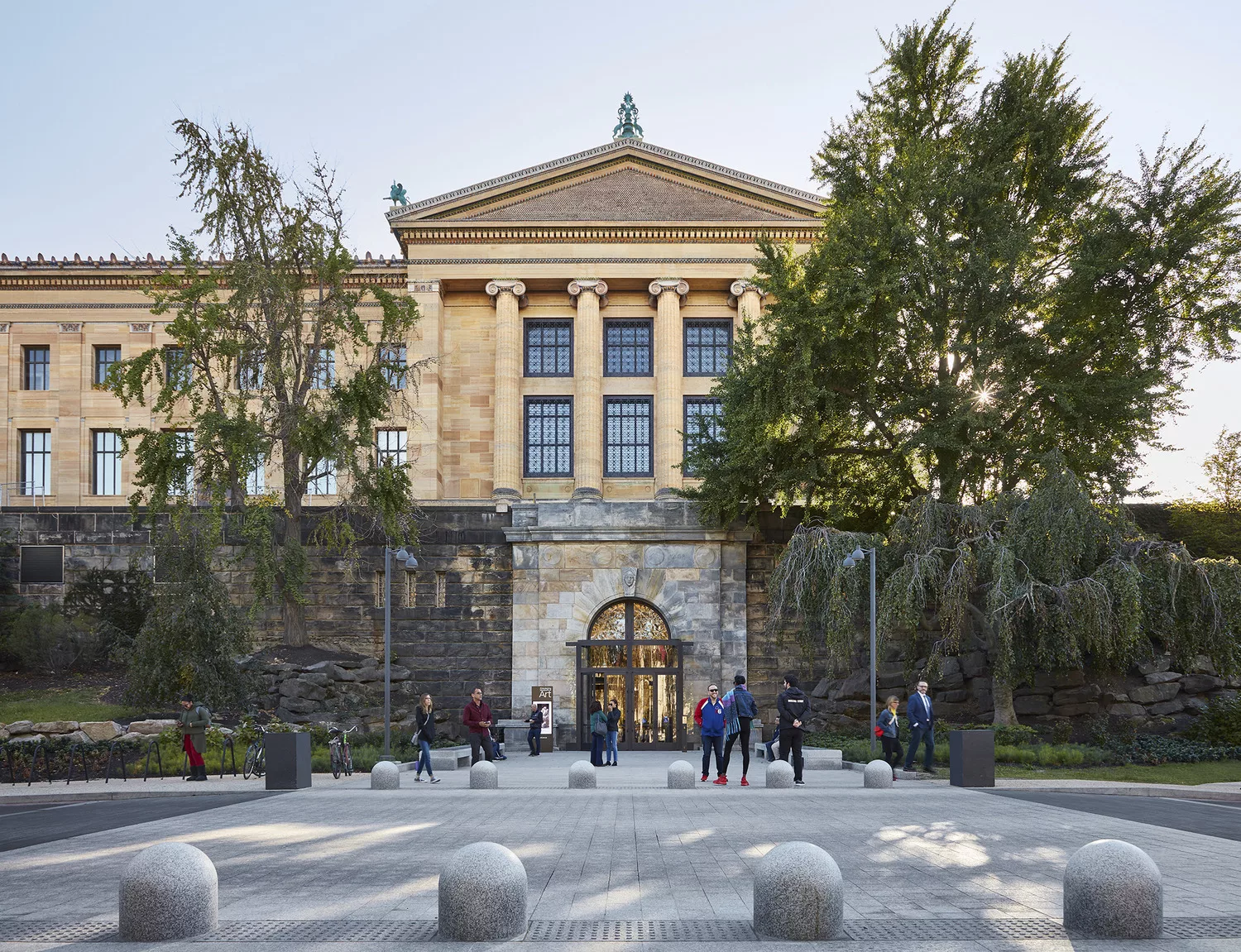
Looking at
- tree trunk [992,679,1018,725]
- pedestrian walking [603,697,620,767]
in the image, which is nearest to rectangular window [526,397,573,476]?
pedestrian walking [603,697,620,767]

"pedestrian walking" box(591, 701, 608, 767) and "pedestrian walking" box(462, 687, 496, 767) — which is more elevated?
"pedestrian walking" box(462, 687, 496, 767)

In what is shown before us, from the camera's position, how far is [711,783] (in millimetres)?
21016

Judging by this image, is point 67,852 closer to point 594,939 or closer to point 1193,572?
point 594,939

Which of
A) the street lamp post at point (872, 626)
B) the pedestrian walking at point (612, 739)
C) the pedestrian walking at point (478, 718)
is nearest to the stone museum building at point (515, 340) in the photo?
the street lamp post at point (872, 626)

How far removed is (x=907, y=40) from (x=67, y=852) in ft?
97.9

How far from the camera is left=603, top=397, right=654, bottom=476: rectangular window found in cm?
4806

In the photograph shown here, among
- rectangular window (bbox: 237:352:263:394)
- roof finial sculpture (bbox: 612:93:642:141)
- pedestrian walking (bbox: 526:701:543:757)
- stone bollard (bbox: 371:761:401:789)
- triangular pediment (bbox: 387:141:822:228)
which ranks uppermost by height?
roof finial sculpture (bbox: 612:93:642:141)

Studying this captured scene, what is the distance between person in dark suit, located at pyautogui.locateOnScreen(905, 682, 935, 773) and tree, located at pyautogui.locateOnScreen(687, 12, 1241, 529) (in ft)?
32.0

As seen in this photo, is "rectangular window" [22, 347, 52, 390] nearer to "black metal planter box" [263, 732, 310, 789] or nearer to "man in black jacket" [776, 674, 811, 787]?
"black metal planter box" [263, 732, 310, 789]

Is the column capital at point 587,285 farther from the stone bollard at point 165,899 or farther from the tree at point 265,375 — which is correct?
the stone bollard at point 165,899

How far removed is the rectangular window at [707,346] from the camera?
159 feet

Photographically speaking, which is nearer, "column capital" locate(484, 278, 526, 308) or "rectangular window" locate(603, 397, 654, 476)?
"column capital" locate(484, 278, 526, 308)

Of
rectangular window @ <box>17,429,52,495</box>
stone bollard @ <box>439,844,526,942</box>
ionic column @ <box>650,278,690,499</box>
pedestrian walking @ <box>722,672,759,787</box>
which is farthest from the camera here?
rectangular window @ <box>17,429,52,495</box>

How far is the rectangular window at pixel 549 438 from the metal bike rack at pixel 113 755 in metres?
25.9
